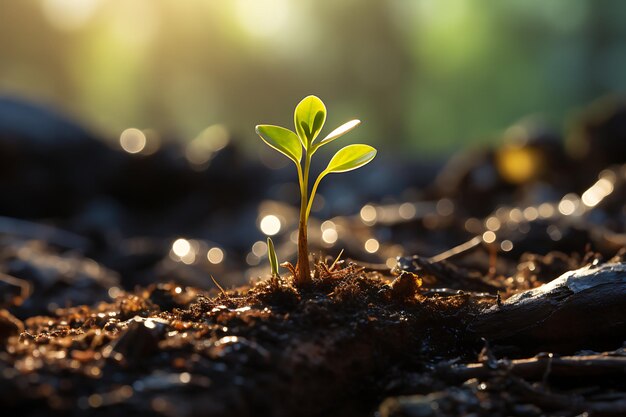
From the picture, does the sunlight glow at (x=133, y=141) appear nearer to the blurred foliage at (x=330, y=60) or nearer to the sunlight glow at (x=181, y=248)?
the sunlight glow at (x=181, y=248)

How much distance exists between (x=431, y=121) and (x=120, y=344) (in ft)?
118

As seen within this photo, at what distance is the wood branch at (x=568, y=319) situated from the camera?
2.02 m

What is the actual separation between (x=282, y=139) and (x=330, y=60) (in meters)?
37.2

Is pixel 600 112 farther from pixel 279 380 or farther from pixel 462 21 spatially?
pixel 462 21

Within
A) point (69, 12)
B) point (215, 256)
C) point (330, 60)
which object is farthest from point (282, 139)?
point (69, 12)

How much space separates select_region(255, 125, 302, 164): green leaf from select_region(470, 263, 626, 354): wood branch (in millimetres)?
830

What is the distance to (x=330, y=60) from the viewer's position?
1505 inches

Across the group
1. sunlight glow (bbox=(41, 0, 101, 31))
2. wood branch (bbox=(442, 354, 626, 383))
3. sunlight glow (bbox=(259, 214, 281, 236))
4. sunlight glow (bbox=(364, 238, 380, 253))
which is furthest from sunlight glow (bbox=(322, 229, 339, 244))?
sunlight glow (bbox=(41, 0, 101, 31))

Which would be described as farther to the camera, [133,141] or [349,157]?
[133,141]

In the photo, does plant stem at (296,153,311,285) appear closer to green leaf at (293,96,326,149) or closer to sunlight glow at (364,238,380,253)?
green leaf at (293,96,326,149)

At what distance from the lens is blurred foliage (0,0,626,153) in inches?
1371

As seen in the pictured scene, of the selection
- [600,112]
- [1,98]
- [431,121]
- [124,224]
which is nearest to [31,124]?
[1,98]

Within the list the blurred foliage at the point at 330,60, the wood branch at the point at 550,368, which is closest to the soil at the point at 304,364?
the wood branch at the point at 550,368

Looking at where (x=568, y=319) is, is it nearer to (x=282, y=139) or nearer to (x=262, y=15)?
(x=282, y=139)
